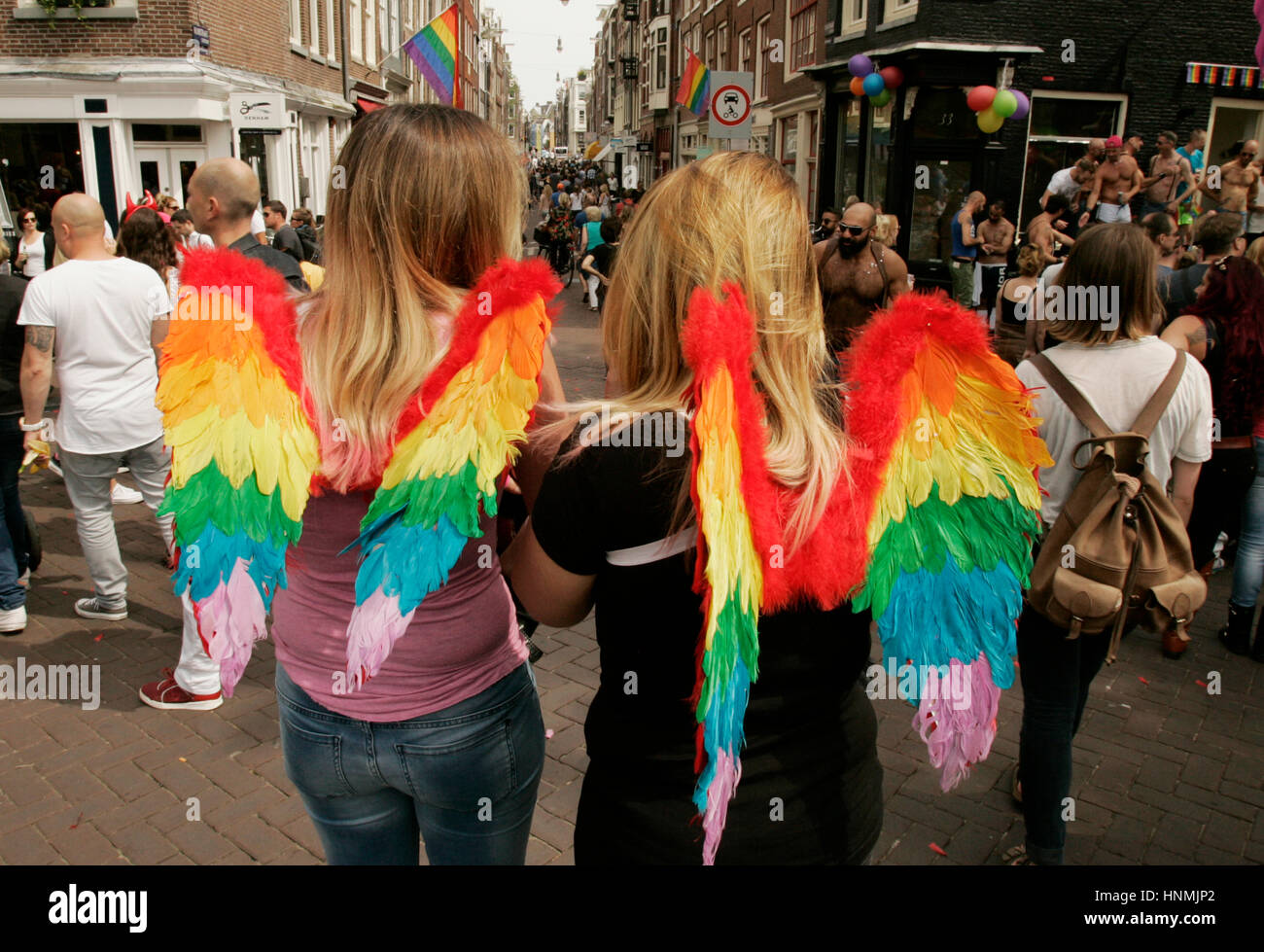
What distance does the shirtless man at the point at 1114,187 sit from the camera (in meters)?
11.1

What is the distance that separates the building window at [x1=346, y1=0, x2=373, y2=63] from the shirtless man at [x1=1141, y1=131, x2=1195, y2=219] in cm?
2008

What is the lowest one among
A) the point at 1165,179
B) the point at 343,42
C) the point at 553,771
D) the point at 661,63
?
the point at 553,771

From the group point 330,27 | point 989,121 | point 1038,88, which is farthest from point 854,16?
point 330,27

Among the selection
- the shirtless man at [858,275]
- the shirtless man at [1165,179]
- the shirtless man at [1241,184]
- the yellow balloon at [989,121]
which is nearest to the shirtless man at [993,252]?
the shirtless man at [1165,179]

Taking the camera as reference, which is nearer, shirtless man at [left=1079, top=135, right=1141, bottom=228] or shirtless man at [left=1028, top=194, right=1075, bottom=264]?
shirtless man at [left=1028, top=194, right=1075, bottom=264]

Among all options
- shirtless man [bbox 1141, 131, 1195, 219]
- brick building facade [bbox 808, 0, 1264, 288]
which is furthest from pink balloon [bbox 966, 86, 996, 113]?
shirtless man [bbox 1141, 131, 1195, 219]

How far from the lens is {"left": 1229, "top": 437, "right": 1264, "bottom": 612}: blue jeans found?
4.34m

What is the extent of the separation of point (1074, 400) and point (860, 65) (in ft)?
51.8

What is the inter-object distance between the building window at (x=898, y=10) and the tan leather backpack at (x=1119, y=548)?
15.0 metres

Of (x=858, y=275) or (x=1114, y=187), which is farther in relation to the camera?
(x=1114, y=187)

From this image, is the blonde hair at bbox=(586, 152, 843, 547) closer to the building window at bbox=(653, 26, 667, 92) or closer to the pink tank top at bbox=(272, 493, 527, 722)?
the pink tank top at bbox=(272, 493, 527, 722)

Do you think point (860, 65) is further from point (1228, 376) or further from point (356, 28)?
point (356, 28)

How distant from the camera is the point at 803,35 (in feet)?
71.8
